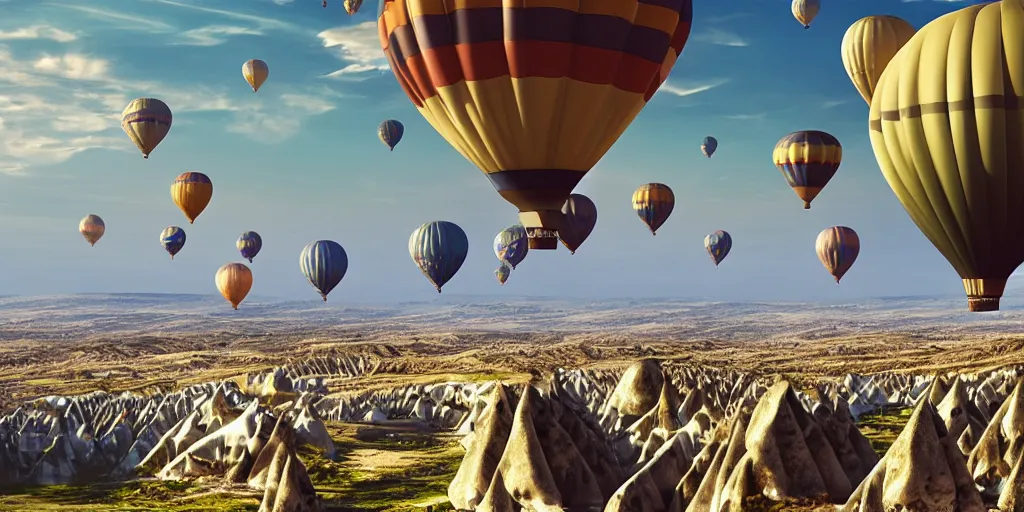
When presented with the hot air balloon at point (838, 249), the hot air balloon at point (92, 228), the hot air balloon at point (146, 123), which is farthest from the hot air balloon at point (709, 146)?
the hot air balloon at point (92, 228)

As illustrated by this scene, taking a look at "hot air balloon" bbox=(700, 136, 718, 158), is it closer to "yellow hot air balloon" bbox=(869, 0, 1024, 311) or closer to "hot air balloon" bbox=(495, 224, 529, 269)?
"hot air balloon" bbox=(495, 224, 529, 269)

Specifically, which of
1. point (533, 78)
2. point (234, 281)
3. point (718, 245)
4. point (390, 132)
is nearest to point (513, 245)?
point (390, 132)

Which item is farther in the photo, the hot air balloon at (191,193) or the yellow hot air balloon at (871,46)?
the hot air balloon at (191,193)

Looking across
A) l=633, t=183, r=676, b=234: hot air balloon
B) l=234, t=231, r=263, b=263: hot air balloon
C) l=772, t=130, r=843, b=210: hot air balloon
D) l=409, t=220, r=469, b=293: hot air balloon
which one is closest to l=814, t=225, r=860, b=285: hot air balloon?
l=633, t=183, r=676, b=234: hot air balloon

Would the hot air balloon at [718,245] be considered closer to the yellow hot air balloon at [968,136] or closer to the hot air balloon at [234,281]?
the hot air balloon at [234,281]

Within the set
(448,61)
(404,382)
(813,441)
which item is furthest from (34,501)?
(404,382)

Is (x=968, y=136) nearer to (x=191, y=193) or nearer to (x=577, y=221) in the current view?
(x=577, y=221)
